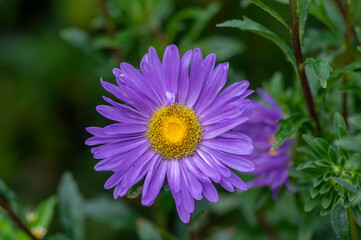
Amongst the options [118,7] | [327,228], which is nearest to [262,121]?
[327,228]

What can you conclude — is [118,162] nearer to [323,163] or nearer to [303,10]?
[323,163]

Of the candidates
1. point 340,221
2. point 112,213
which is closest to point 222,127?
point 340,221

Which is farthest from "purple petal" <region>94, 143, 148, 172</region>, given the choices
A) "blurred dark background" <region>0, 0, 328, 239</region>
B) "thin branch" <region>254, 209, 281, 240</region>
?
"blurred dark background" <region>0, 0, 328, 239</region>

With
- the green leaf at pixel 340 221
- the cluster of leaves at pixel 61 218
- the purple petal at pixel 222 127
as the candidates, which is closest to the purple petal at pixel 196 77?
the purple petal at pixel 222 127

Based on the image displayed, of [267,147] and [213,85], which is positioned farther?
[267,147]

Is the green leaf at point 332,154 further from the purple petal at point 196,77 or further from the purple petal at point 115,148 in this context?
the purple petal at point 115,148

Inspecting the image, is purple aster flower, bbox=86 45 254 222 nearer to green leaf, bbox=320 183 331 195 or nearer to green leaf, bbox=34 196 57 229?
green leaf, bbox=320 183 331 195

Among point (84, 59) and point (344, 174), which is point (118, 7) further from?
point (344, 174)
